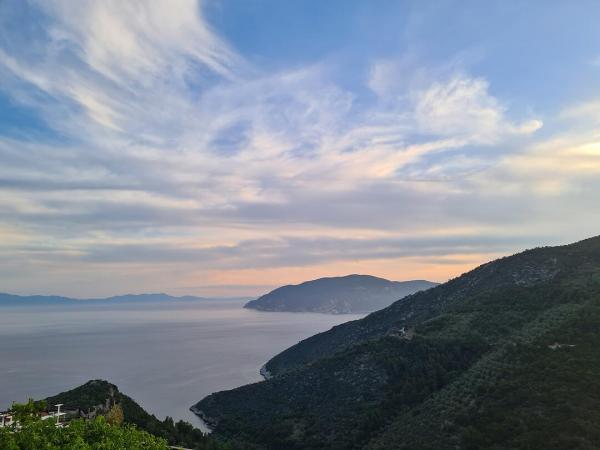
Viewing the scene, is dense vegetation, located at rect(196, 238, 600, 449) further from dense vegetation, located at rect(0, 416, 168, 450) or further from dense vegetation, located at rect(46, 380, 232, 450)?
dense vegetation, located at rect(0, 416, 168, 450)

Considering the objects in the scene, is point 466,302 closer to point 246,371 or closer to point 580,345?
point 580,345

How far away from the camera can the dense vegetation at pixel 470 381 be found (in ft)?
165

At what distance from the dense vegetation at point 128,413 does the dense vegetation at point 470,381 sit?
13674 mm

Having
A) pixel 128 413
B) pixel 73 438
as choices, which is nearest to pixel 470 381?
pixel 128 413

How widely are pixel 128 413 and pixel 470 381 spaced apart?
47.3 m

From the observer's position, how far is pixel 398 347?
87750mm

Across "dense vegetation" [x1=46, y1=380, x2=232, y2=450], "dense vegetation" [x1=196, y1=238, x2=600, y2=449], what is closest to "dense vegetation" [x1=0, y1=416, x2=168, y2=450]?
"dense vegetation" [x1=46, y1=380, x2=232, y2=450]

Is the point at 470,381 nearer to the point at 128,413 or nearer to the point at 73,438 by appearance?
the point at 128,413

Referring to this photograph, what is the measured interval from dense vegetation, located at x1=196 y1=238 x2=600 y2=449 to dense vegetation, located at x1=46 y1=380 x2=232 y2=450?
13.7 metres

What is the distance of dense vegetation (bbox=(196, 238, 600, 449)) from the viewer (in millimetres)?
50344

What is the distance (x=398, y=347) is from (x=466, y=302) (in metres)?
22.8

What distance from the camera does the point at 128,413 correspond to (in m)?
66.4

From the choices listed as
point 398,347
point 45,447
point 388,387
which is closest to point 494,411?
point 388,387

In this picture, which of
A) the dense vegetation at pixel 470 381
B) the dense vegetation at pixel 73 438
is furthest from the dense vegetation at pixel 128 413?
the dense vegetation at pixel 73 438
